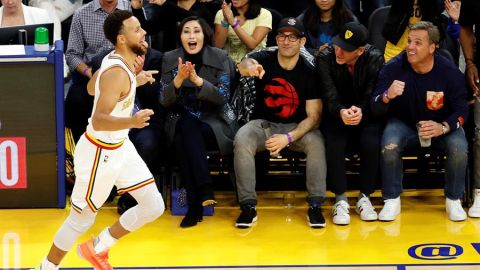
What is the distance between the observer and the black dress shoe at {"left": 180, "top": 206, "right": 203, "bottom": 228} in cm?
726

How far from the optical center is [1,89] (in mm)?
7516

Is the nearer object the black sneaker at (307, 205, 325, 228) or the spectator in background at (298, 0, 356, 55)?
the black sneaker at (307, 205, 325, 228)

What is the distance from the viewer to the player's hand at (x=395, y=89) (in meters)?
7.17

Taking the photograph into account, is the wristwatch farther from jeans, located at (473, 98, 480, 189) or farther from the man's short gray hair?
the man's short gray hair

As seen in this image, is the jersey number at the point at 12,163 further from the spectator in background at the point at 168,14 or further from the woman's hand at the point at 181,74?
the spectator in background at the point at 168,14

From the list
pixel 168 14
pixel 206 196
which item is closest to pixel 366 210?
pixel 206 196

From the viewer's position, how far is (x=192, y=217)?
732cm

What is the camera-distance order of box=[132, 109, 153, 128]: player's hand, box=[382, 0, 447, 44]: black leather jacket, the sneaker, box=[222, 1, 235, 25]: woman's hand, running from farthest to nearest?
box=[222, 1, 235, 25]: woman's hand, box=[382, 0, 447, 44]: black leather jacket, the sneaker, box=[132, 109, 153, 128]: player's hand

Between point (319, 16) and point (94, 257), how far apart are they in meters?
3.19

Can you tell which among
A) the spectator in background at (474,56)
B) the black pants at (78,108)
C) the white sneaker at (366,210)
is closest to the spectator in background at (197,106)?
the black pants at (78,108)

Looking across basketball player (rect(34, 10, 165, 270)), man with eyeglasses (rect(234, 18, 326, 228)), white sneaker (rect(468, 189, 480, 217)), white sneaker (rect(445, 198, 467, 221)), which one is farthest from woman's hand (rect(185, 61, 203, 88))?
white sneaker (rect(468, 189, 480, 217))

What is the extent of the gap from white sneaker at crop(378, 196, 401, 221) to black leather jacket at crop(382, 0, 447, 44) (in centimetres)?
143

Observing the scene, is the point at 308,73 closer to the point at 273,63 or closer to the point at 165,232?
the point at 273,63

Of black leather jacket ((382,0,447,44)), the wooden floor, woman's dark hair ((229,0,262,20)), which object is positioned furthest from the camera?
woman's dark hair ((229,0,262,20))
